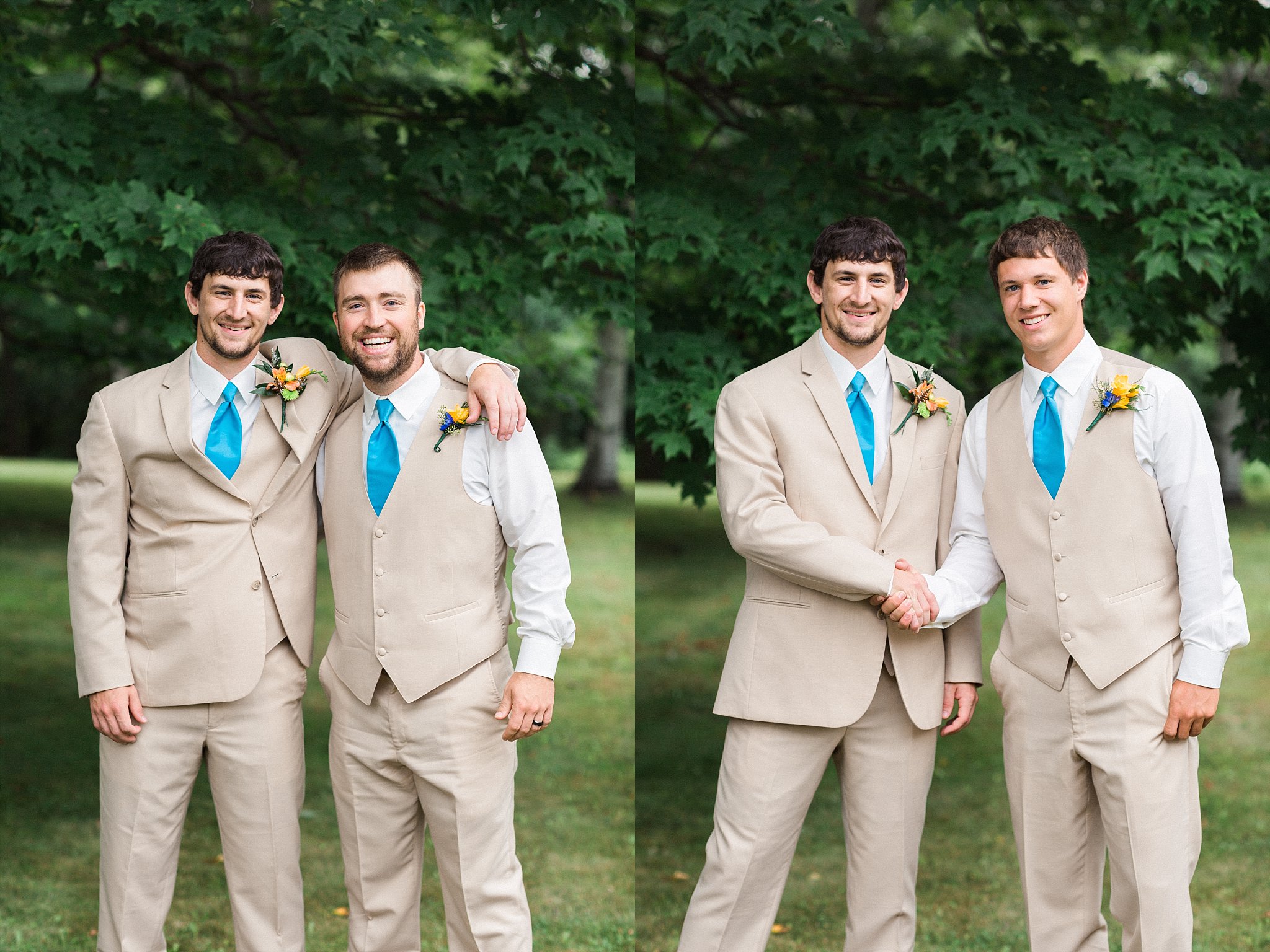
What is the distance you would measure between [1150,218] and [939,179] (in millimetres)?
967

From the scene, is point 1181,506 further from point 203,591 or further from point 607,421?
point 607,421

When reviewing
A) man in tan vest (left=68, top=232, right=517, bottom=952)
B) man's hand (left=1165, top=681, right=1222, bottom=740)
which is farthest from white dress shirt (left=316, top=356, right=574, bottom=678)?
man's hand (left=1165, top=681, right=1222, bottom=740)

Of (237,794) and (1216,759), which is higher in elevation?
(237,794)

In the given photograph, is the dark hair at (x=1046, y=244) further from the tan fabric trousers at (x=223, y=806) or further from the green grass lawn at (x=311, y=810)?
the green grass lawn at (x=311, y=810)

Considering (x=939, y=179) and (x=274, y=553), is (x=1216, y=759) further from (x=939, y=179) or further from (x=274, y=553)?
(x=274, y=553)

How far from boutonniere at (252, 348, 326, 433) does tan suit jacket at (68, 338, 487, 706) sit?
0.08 ft

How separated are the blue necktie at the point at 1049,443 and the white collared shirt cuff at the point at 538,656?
1.39 metres

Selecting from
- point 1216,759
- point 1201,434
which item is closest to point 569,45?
point 1201,434

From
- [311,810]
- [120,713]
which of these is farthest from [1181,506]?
[311,810]

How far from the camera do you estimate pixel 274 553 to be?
339cm

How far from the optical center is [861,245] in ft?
10.9

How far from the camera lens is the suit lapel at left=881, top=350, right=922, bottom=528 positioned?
3.38 m

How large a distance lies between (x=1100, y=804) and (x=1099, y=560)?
2.15 ft

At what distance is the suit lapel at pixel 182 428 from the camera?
3.31 m
